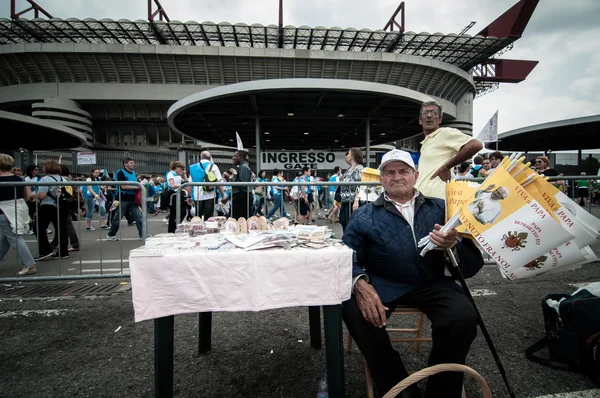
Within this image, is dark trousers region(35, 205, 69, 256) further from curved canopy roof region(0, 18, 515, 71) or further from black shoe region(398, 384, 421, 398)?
curved canopy roof region(0, 18, 515, 71)

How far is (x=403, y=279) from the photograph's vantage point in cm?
209

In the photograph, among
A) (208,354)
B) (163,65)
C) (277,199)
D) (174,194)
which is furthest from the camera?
(163,65)

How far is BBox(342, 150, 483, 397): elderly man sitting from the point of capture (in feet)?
5.95

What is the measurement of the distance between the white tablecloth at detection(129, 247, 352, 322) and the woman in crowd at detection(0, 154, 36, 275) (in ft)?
14.2


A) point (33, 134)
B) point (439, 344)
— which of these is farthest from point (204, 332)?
point (33, 134)

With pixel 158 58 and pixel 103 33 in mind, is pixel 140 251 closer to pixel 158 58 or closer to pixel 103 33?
pixel 158 58

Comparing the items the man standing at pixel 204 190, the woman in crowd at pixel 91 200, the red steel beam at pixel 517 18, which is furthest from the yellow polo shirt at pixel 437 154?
the red steel beam at pixel 517 18

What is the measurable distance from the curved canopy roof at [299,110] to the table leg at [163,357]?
9974 mm

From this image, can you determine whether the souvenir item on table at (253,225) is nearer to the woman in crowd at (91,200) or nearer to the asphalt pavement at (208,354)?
the asphalt pavement at (208,354)

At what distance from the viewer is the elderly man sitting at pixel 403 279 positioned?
1.81m

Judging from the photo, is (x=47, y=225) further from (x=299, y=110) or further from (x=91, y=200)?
(x=299, y=110)

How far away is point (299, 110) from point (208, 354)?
43.2ft

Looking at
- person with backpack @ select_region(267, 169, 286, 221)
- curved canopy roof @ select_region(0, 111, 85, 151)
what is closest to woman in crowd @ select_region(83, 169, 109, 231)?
person with backpack @ select_region(267, 169, 286, 221)

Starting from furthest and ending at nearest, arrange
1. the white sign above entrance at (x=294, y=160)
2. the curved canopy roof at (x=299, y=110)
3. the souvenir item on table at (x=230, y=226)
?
the white sign above entrance at (x=294, y=160) < the curved canopy roof at (x=299, y=110) < the souvenir item on table at (x=230, y=226)
